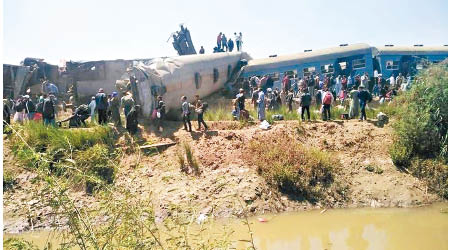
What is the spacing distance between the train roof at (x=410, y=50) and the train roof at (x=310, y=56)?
74 centimetres

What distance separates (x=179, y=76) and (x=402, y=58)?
11227 millimetres

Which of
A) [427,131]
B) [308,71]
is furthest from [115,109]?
[308,71]

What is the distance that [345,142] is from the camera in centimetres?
1412

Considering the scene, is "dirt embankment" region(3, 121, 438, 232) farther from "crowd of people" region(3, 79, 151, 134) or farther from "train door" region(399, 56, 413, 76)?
"train door" region(399, 56, 413, 76)

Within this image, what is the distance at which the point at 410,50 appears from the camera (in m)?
22.0

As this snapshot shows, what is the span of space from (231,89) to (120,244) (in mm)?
20003

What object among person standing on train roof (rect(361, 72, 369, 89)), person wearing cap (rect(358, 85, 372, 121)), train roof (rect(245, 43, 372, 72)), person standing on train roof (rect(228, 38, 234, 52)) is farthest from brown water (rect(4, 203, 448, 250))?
person standing on train roof (rect(228, 38, 234, 52))

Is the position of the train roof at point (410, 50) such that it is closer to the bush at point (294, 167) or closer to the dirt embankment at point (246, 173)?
the dirt embankment at point (246, 173)

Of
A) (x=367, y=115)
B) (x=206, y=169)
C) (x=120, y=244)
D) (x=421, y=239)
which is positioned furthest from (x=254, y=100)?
(x=120, y=244)

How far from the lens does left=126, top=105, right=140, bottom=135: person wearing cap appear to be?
14.6 meters

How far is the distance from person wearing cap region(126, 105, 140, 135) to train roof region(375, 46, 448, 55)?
13.1 metres

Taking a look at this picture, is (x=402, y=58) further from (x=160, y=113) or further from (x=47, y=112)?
(x=47, y=112)

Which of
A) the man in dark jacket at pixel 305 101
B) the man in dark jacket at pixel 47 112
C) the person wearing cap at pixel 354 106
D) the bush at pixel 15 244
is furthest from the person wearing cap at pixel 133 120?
the bush at pixel 15 244

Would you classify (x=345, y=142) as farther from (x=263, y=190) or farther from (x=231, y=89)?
(x=231, y=89)
